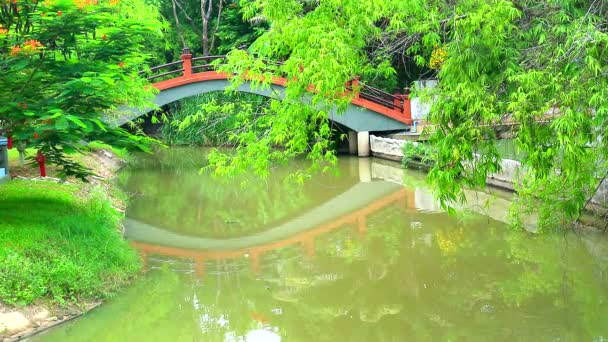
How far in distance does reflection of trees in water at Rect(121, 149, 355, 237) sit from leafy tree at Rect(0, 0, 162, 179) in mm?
3545

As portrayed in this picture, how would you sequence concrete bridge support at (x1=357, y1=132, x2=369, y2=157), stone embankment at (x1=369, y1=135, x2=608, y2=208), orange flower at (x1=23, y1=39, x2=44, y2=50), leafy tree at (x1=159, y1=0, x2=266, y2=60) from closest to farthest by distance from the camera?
orange flower at (x1=23, y1=39, x2=44, y2=50), stone embankment at (x1=369, y1=135, x2=608, y2=208), concrete bridge support at (x1=357, y1=132, x2=369, y2=157), leafy tree at (x1=159, y1=0, x2=266, y2=60)

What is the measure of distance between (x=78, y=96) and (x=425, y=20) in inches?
181

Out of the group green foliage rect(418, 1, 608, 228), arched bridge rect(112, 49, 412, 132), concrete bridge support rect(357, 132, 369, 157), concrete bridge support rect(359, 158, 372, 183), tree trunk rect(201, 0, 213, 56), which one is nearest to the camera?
green foliage rect(418, 1, 608, 228)

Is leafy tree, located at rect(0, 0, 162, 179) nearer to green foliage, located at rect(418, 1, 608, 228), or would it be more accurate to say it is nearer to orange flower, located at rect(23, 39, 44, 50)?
orange flower, located at rect(23, 39, 44, 50)

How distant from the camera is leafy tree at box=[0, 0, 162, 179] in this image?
24.4ft

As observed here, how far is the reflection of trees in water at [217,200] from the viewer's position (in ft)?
39.8

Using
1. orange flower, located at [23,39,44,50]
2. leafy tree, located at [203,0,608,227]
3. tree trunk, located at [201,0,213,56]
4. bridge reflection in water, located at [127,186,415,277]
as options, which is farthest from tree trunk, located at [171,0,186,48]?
leafy tree, located at [203,0,608,227]

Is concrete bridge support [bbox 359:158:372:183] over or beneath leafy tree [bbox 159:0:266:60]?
beneath

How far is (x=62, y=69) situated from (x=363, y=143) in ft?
40.4

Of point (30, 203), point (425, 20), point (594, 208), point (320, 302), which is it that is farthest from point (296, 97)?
point (594, 208)

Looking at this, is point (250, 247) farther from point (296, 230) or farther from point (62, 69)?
point (62, 69)

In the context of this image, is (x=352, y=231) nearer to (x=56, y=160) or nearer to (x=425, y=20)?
(x=56, y=160)

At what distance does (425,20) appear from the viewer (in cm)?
546

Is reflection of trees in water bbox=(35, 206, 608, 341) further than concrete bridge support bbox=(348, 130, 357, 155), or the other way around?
concrete bridge support bbox=(348, 130, 357, 155)
